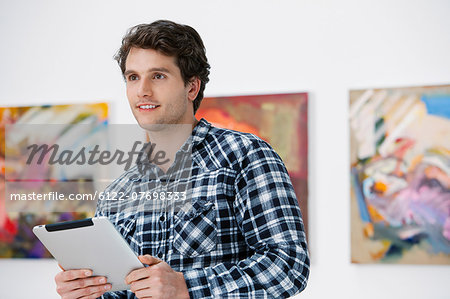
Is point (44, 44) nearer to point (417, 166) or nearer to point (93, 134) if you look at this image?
point (93, 134)

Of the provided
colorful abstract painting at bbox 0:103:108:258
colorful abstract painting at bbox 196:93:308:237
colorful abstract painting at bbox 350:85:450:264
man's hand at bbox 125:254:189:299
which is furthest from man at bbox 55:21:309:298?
colorful abstract painting at bbox 0:103:108:258

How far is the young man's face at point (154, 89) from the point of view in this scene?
1.43 meters

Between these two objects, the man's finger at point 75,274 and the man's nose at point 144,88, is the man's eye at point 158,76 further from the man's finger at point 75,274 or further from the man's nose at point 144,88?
the man's finger at point 75,274

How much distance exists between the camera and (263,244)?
1.21 metres

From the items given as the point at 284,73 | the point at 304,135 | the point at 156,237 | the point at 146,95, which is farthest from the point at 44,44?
the point at 156,237

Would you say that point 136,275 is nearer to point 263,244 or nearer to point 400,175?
point 263,244

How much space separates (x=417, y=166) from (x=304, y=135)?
53 centimetres

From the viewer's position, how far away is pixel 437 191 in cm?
231

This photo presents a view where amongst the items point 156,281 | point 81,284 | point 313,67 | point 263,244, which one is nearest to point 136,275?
point 156,281

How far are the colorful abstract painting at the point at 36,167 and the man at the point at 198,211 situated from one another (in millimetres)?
1216

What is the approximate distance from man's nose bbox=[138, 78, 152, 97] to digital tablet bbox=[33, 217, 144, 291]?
0.42m

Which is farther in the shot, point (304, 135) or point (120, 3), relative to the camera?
point (120, 3)

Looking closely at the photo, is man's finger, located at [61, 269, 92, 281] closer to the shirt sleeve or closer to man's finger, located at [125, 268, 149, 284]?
man's finger, located at [125, 268, 149, 284]

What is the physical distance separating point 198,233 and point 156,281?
0.20 metres
